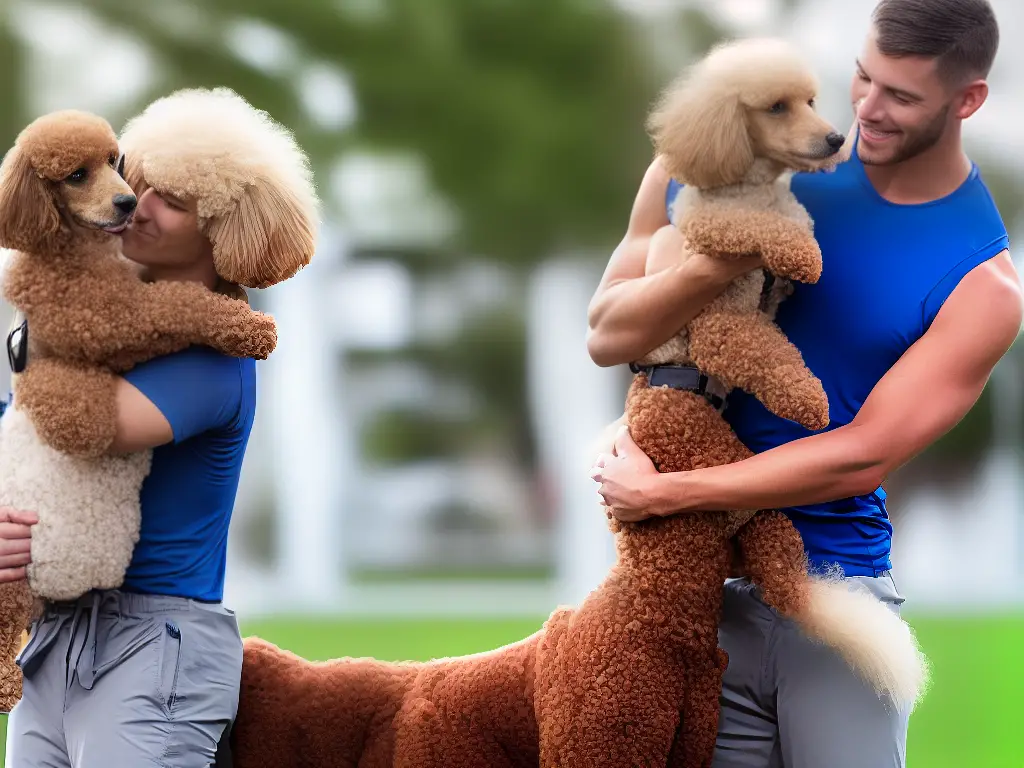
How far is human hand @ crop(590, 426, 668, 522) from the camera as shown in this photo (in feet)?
5.22

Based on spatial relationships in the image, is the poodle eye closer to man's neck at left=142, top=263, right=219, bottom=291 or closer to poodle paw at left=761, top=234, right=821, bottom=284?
man's neck at left=142, top=263, right=219, bottom=291

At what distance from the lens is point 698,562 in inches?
63.7

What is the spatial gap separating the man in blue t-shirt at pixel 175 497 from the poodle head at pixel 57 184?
0.24 ft

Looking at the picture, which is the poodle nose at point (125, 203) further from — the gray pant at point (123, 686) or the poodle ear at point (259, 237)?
the gray pant at point (123, 686)

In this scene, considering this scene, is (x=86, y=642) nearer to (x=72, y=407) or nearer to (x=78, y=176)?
(x=72, y=407)

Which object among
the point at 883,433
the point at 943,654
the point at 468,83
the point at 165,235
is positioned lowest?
the point at 943,654

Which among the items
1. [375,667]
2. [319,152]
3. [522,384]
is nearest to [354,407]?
[522,384]

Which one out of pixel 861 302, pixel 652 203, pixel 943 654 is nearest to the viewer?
pixel 861 302

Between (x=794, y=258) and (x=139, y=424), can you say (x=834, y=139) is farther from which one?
(x=139, y=424)

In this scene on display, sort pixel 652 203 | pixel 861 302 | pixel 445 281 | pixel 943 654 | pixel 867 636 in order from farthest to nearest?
pixel 445 281 < pixel 943 654 < pixel 652 203 < pixel 861 302 < pixel 867 636

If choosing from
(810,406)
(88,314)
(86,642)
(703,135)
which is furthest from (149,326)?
(810,406)

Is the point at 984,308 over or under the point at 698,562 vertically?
over

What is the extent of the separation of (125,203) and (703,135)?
82 cm

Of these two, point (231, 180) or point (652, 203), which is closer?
point (231, 180)
